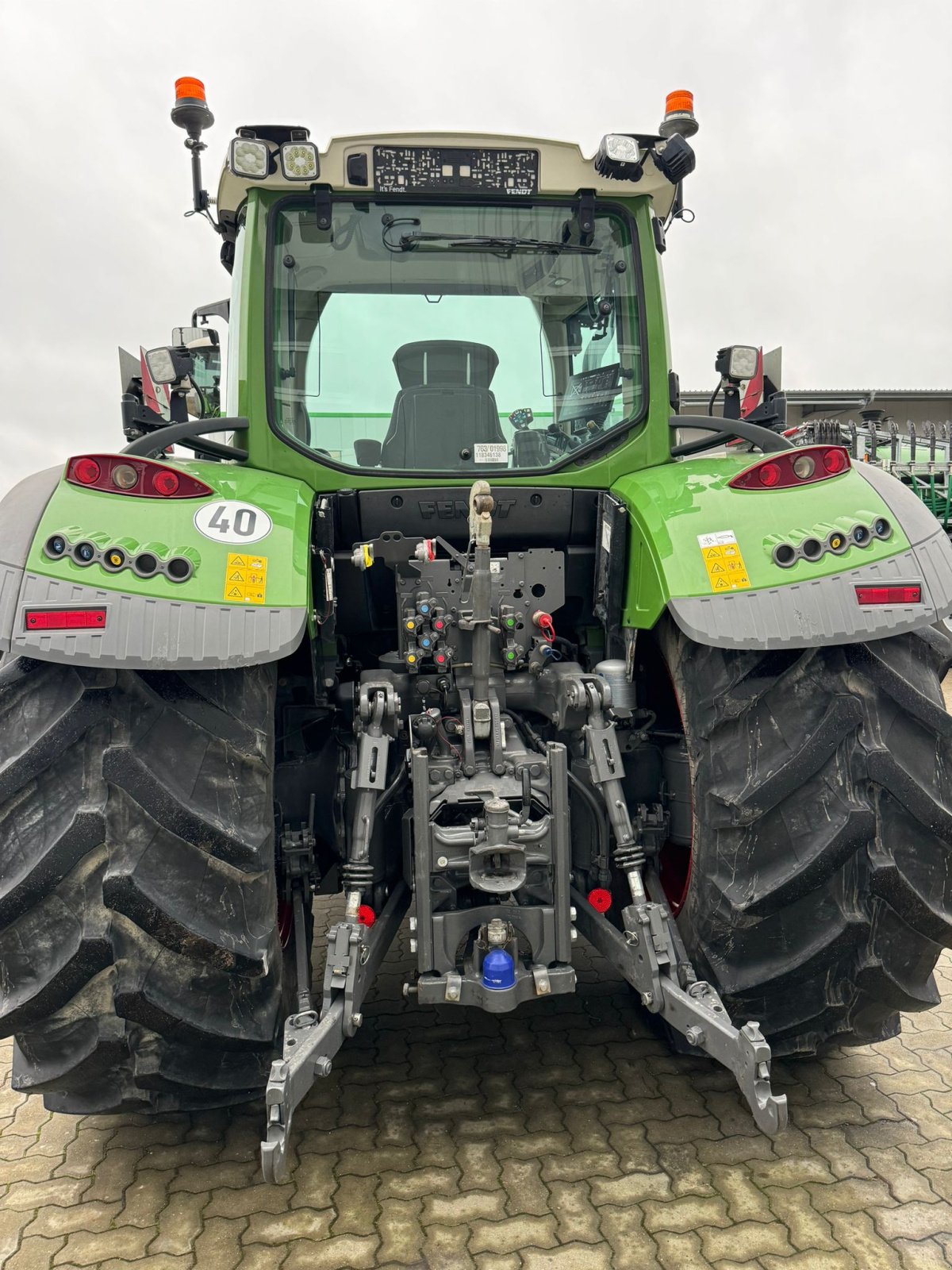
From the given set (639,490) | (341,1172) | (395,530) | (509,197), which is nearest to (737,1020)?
(341,1172)

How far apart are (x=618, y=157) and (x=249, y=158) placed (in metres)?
1.15

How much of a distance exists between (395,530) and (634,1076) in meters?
1.82

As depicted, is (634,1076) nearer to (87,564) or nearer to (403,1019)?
(403,1019)

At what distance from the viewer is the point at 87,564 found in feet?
6.97

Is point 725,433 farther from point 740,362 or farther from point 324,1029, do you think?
point 324,1029

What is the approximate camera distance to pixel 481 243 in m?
3.09

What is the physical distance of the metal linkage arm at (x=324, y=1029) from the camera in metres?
1.94

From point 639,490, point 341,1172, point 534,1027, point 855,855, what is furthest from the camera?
point 534,1027

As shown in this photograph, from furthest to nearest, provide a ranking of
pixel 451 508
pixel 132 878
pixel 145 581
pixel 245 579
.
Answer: pixel 451 508
pixel 245 579
pixel 145 581
pixel 132 878

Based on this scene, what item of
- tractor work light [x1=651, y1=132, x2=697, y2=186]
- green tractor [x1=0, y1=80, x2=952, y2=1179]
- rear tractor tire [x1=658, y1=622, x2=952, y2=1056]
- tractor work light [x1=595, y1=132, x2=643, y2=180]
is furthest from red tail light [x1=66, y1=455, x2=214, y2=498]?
tractor work light [x1=651, y1=132, x2=697, y2=186]

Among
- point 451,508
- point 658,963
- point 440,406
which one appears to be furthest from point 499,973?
point 440,406

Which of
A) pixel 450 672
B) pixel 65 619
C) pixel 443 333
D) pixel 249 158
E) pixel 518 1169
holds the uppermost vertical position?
pixel 249 158

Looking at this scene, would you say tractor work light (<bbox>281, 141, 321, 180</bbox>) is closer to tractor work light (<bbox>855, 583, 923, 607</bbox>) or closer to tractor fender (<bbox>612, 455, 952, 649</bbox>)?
tractor fender (<bbox>612, 455, 952, 649</bbox>)

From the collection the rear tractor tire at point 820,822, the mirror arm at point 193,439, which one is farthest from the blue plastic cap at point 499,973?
the mirror arm at point 193,439
